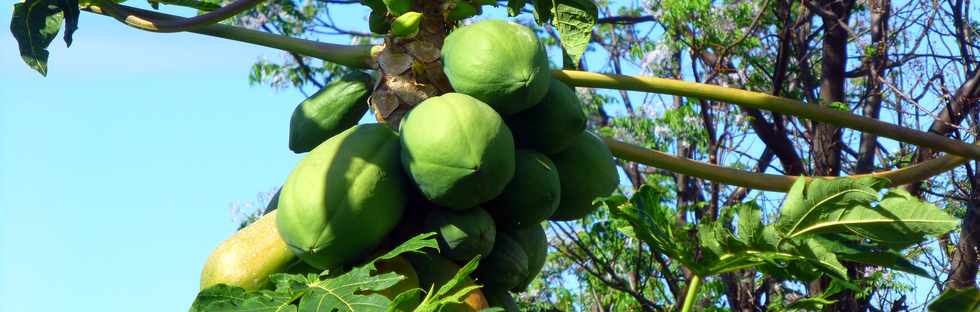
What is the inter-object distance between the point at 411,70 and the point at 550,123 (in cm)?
29

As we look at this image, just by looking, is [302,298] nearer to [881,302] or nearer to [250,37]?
[250,37]

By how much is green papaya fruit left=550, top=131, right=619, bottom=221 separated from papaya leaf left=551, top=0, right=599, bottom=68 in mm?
201

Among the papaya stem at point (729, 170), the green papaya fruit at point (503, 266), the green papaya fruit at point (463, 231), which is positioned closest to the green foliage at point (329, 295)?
the green papaya fruit at point (463, 231)

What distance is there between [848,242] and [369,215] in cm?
84

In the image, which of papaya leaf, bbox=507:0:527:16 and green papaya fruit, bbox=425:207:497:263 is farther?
papaya leaf, bbox=507:0:527:16

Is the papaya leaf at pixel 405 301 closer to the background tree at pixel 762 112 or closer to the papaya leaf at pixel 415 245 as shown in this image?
the papaya leaf at pixel 415 245

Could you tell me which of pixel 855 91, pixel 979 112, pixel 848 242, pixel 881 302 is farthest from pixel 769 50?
pixel 848 242

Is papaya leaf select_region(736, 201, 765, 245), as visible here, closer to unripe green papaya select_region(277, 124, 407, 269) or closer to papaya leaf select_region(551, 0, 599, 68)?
papaya leaf select_region(551, 0, 599, 68)

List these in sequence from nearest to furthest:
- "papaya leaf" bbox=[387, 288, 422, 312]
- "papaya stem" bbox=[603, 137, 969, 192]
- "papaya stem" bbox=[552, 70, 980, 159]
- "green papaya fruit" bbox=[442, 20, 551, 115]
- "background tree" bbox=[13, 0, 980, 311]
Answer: "papaya leaf" bbox=[387, 288, 422, 312], "green papaya fruit" bbox=[442, 20, 551, 115], "papaya stem" bbox=[552, 70, 980, 159], "papaya stem" bbox=[603, 137, 969, 192], "background tree" bbox=[13, 0, 980, 311]

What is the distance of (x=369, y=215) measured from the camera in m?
1.85

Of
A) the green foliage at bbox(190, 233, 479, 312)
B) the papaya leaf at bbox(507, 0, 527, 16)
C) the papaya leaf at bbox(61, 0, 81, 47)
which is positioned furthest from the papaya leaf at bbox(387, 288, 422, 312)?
the papaya leaf at bbox(61, 0, 81, 47)

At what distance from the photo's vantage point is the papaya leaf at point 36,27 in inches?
92.6

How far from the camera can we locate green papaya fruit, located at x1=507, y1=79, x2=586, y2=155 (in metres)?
2.04

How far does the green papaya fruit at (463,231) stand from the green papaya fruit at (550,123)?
0.18 metres
